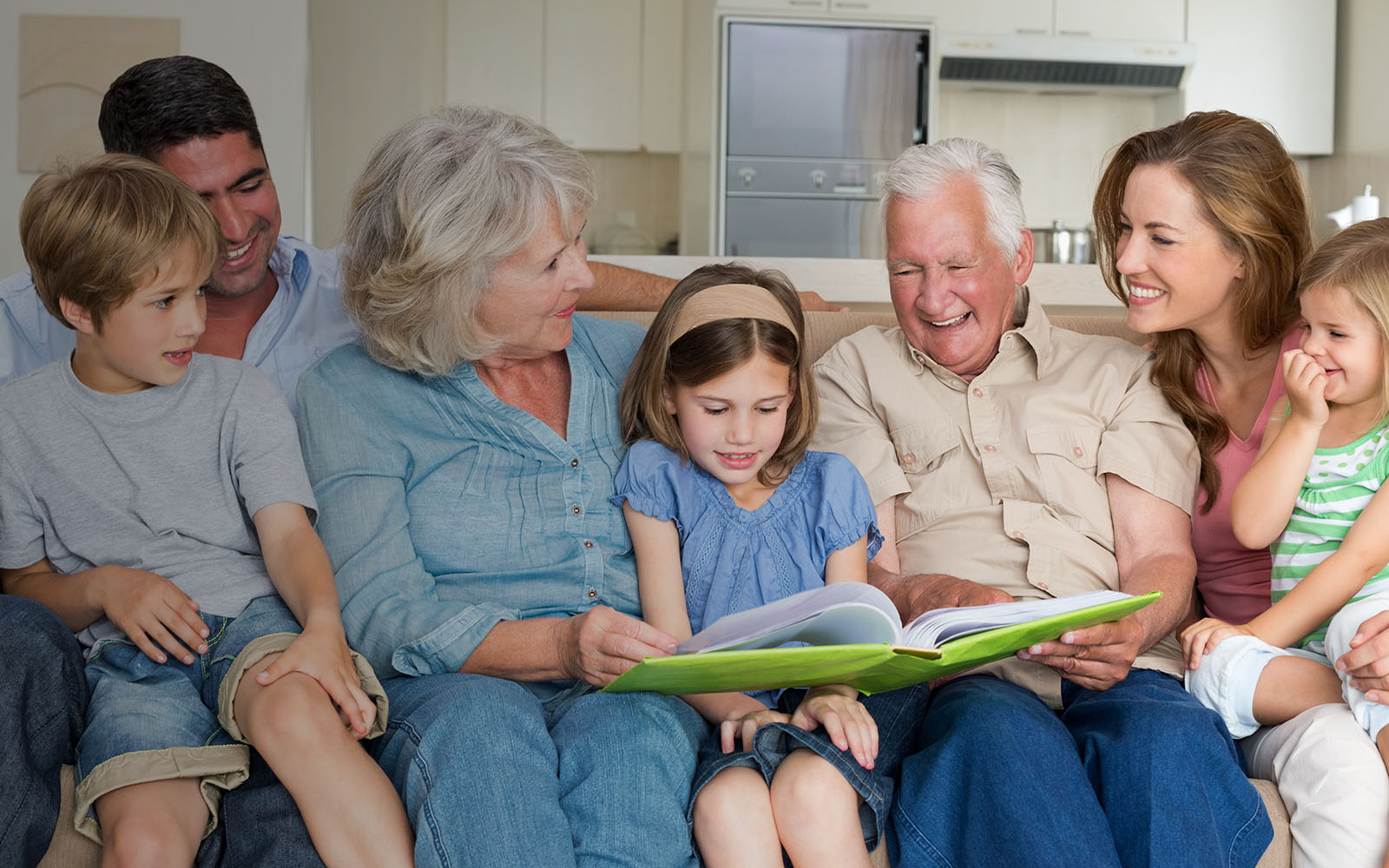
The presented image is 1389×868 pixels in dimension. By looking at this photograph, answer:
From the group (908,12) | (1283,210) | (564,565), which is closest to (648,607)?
(564,565)

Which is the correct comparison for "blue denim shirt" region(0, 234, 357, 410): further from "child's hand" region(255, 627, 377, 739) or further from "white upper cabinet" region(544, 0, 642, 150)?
"white upper cabinet" region(544, 0, 642, 150)

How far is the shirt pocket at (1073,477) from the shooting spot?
1.71 m

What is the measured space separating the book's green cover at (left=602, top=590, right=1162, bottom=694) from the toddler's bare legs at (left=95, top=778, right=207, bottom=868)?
0.45 metres

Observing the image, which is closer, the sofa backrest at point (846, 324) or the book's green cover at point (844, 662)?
the book's green cover at point (844, 662)

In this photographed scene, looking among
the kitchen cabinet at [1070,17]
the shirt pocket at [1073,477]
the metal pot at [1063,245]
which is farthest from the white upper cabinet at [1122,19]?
the shirt pocket at [1073,477]

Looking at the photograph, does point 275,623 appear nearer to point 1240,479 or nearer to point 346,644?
point 346,644

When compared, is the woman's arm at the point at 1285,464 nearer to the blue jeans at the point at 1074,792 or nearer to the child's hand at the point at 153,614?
the blue jeans at the point at 1074,792

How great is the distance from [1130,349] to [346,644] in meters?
1.23

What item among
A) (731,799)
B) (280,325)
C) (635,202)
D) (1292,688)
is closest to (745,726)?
(731,799)

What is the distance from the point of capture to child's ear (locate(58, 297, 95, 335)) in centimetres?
152

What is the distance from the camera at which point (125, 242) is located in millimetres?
1503

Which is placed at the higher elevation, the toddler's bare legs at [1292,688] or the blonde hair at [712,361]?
the blonde hair at [712,361]

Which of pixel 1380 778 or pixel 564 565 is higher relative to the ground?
pixel 564 565

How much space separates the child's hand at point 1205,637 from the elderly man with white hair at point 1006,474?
4 centimetres
